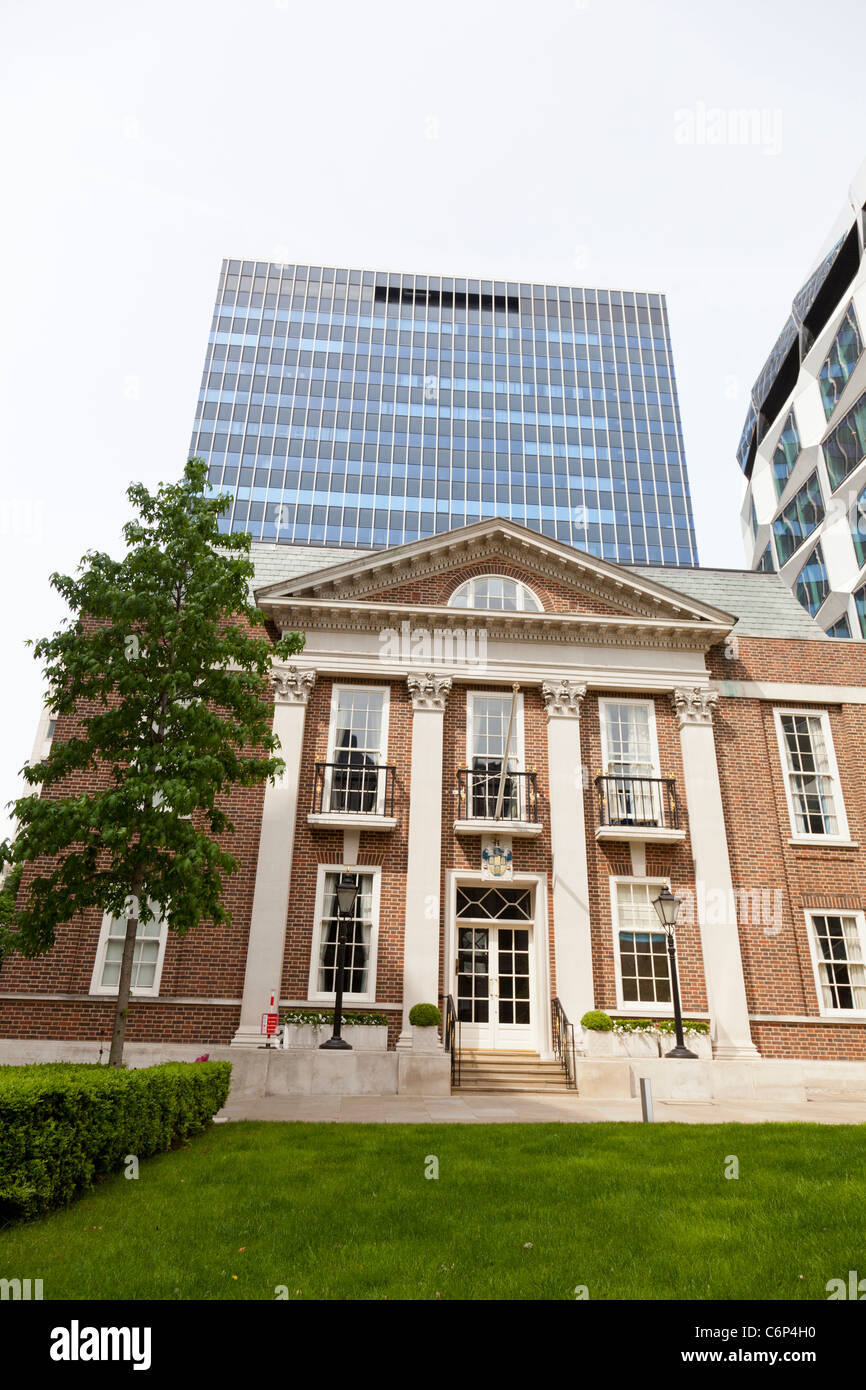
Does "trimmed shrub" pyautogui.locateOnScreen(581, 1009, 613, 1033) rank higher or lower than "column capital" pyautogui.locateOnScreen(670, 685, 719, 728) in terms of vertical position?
lower

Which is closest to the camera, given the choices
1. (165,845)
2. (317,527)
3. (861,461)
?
(165,845)

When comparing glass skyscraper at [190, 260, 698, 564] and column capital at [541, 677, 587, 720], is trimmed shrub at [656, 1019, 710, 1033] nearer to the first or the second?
column capital at [541, 677, 587, 720]

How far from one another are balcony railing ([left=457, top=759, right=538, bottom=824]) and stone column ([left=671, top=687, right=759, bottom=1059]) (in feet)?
13.0

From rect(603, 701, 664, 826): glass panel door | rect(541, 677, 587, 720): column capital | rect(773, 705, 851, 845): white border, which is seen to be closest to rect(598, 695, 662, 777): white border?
rect(603, 701, 664, 826): glass panel door

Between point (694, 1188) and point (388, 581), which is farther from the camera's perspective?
point (388, 581)

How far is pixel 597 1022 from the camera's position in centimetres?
1789

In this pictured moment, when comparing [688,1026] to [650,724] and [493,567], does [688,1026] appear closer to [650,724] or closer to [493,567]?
[650,724]

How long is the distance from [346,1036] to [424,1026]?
1.65 m

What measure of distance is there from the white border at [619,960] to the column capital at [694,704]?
13.5 ft

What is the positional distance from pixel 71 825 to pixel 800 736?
58.6ft

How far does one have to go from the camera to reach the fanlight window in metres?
22.2
